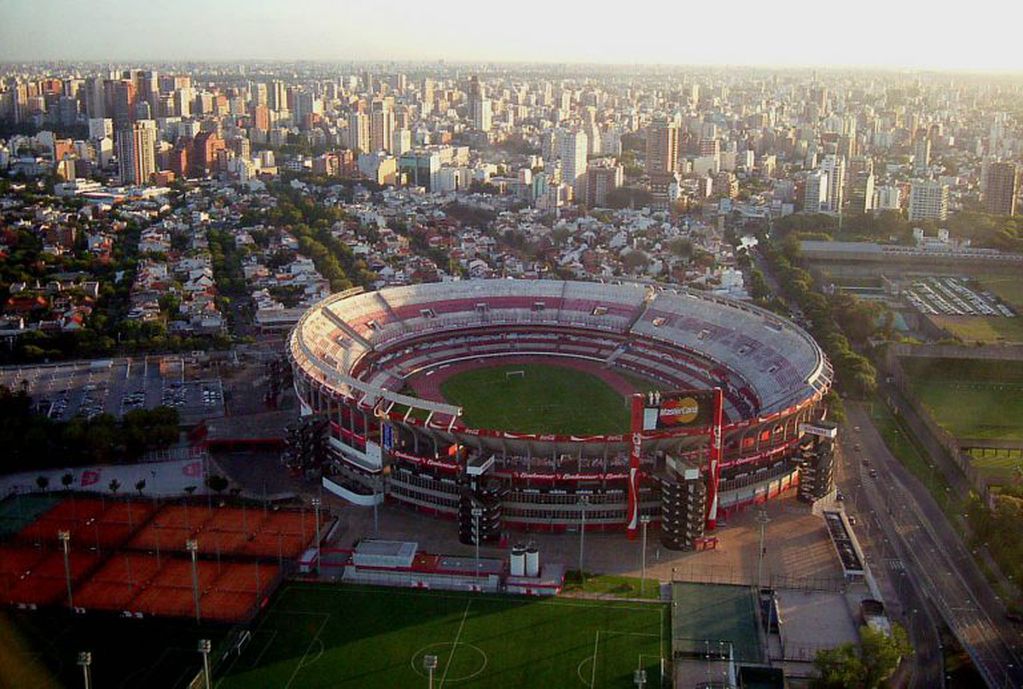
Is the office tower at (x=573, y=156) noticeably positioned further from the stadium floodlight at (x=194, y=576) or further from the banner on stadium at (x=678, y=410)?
the stadium floodlight at (x=194, y=576)

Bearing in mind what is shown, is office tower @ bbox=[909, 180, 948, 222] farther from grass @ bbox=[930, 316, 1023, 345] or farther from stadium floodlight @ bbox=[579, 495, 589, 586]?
stadium floodlight @ bbox=[579, 495, 589, 586]

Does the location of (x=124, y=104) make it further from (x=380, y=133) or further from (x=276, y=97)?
(x=276, y=97)

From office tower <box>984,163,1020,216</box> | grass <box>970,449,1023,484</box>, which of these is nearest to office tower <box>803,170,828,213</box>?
office tower <box>984,163,1020,216</box>

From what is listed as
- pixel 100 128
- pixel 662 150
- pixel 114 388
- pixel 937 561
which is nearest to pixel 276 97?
pixel 100 128

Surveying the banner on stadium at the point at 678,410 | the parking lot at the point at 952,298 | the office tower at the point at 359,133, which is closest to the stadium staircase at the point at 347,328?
the banner on stadium at the point at 678,410

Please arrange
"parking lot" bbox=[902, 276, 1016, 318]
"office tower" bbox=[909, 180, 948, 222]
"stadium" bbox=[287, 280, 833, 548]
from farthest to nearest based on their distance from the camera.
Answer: "office tower" bbox=[909, 180, 948, 222], "parking lot" bbox=[902, 276, 1016, 318], "stadium" bbox=[287, 280, 833, 548]

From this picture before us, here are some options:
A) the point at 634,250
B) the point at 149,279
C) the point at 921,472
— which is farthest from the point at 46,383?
the point at 634,250
